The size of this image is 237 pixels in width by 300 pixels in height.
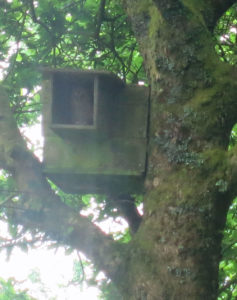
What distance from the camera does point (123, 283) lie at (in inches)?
92.6

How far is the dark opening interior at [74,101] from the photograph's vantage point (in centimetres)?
290

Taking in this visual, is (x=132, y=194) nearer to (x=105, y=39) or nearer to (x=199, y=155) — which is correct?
(x=199, y=155)

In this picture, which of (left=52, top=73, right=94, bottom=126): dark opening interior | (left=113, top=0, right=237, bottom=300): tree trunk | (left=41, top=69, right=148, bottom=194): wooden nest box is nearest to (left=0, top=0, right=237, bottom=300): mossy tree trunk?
(left=113, top=0, right=237, bottom=300): tree trunk

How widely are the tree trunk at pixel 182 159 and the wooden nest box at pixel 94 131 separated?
0.62 feet

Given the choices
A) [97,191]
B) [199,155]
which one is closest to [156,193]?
[199,155]

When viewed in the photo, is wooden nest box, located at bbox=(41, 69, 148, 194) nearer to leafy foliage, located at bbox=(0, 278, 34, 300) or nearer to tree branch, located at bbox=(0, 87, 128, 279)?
tree branch, located at bbox=(0, 87, 128, 279)

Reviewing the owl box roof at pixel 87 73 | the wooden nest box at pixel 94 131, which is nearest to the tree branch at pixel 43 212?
the wooden nest box at pixel 94 131

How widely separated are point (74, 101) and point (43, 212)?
75cm

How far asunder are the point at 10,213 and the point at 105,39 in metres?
2.01

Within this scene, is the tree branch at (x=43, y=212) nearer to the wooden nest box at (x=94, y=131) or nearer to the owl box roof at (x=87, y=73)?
the wooden nest box at (x=94, y=131)

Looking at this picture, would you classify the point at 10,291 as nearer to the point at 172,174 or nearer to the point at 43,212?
the point at 43,212

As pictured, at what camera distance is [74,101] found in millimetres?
2990

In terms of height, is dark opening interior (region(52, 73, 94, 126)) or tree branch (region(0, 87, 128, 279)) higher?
dark opening interior (region(52, 73, 94, 126))

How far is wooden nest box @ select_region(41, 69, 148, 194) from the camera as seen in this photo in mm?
2771
